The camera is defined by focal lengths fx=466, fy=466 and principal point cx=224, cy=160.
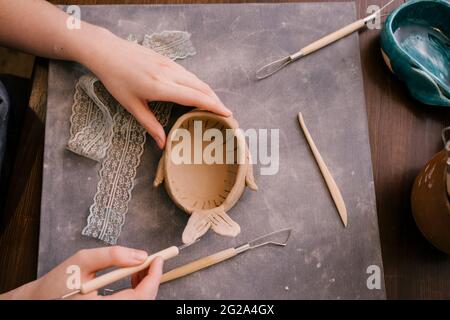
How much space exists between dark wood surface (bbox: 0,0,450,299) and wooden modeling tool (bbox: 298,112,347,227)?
0.06 metres

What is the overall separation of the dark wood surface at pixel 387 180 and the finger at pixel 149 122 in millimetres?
163

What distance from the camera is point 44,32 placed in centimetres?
70

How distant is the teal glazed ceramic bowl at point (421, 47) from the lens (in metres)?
0.67

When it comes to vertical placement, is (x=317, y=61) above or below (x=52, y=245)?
above

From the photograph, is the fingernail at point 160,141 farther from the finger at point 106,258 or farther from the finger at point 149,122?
the finger at point 106,258

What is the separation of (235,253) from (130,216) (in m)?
0.16

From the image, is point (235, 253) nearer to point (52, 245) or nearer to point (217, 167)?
point (217, 167)

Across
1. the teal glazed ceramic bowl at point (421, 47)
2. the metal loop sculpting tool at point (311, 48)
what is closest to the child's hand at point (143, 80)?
the metal loop sculpting tool at point (311, 48)

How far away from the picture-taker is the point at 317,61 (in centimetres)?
73

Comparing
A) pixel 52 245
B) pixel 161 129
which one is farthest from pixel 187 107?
pixel 52 245

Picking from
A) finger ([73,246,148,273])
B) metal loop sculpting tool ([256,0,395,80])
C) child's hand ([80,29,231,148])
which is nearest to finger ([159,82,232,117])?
child's hand ([80,29,231,148])

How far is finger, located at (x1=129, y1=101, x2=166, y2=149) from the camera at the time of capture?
2.17ft

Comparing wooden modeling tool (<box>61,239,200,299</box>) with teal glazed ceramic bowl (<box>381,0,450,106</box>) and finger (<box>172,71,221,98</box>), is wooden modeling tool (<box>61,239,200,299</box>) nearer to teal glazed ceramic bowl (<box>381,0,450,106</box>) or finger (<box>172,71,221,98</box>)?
finger (<box>172,71,221,98</box>)

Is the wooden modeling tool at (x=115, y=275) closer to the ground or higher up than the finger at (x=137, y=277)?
higher up
